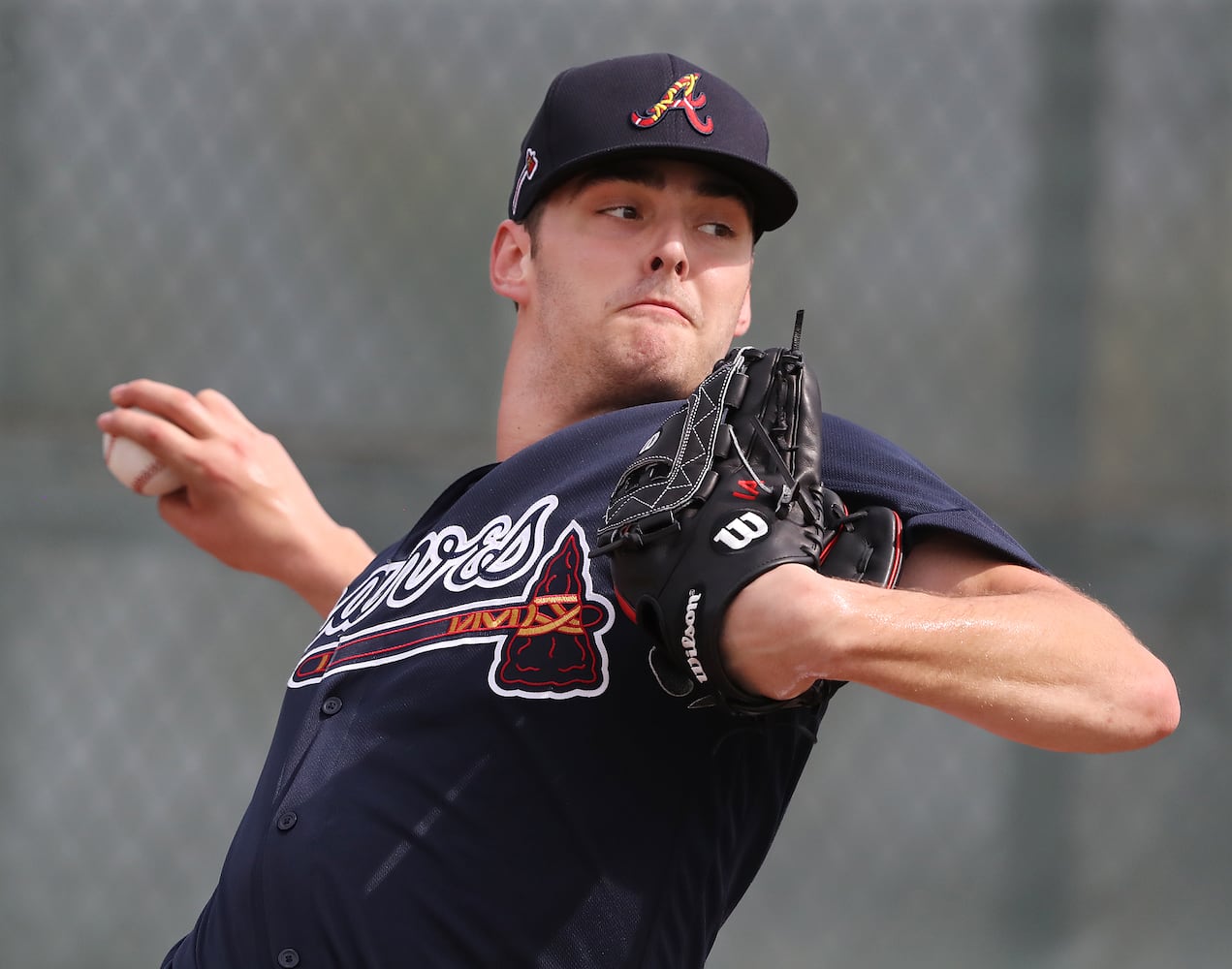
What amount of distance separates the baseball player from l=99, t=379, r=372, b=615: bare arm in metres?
0.39

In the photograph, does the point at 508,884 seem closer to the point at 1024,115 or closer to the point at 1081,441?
the point at 1081,441

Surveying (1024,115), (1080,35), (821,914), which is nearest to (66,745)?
(821,914)

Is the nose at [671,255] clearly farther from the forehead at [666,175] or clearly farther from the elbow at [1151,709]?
the elbow at [1151,709]

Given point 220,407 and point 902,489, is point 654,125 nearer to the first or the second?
point 902,489

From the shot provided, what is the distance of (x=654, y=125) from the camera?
1595 mm

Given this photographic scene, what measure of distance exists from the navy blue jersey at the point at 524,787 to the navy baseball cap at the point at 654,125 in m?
0.43

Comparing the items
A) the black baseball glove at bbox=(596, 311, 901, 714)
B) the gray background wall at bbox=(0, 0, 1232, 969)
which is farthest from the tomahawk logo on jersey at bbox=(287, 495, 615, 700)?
the gray background wall at bbox=(0, 0, 1232, 969)

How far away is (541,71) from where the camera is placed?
2.90m

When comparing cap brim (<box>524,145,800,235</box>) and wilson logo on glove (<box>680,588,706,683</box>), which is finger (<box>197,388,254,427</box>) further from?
wilson logo on glove (<box>680,588,706,683</box>)

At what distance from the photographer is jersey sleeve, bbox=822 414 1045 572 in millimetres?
1195

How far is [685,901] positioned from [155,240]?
1.98 m

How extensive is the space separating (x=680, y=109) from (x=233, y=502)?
34.8 inches

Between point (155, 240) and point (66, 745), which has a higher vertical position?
point (155, 240)

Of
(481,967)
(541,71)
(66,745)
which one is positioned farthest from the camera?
(541,71)
